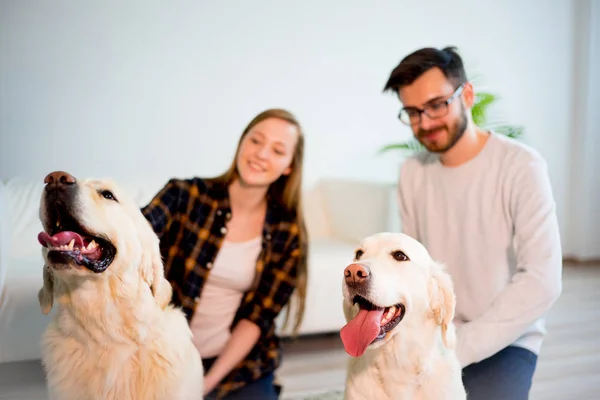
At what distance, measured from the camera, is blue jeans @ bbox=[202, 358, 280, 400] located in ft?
5.03

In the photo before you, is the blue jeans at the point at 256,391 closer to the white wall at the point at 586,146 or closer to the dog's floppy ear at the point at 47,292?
the dog's floppy ear at the point at 47,292

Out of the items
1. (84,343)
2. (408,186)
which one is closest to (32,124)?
(84,343)

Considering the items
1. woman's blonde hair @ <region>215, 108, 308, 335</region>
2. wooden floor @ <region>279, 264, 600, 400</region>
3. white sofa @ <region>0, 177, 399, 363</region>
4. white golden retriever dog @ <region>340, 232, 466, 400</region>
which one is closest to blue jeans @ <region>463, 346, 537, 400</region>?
wooden floor @ <region>279, 264, 600, 400</region>

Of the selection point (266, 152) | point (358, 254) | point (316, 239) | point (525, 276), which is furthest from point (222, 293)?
point (316, 239)

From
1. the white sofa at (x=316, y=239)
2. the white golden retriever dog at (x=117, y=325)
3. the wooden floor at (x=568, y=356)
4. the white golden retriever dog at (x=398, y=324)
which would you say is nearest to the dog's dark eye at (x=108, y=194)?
the white golden retriever dog at (x=117, y=325)

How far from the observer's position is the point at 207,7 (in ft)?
8.99

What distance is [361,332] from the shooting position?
3.03 feet

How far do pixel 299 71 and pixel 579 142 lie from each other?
1741mm

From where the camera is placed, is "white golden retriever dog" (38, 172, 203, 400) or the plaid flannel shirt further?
the plaid flannel shirt

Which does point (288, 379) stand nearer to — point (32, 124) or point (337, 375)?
point (337, 375)

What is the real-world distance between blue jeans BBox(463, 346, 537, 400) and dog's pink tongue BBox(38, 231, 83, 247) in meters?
0.98

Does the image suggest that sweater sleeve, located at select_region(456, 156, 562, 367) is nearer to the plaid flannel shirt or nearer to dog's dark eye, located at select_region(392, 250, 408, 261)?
dog's dark eye, located at select_region(392, 250, 408, 261)

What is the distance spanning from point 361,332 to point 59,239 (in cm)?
50

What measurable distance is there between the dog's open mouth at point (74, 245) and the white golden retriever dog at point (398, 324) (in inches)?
16.0
